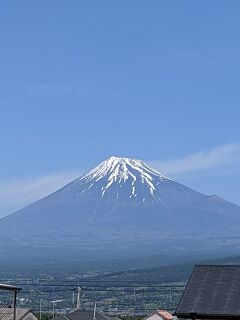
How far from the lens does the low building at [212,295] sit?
2039 centimetres

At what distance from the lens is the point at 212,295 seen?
21.1 metres

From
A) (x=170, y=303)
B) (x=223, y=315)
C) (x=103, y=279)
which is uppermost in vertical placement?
(x=103, y=279)

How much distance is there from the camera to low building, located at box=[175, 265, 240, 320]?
2039cm

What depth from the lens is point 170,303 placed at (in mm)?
84375

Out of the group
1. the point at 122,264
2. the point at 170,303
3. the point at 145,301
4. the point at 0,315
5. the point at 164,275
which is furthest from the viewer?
the point at 122,264

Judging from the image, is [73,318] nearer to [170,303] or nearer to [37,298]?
[170,303]

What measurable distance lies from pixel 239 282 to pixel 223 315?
59.8 inches

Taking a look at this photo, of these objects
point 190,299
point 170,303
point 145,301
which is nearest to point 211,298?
point 190,299

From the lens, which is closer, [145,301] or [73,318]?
[73,318]

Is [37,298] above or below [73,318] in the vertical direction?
above

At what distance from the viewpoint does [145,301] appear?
303 ft

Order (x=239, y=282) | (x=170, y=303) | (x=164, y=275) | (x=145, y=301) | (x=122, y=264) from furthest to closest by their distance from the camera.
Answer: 1. (x=122, y=264)
2. (x=164, y=275)
3. (x=145, y=301)
4. (x=170, y=303)
5. (x=239, y=282)

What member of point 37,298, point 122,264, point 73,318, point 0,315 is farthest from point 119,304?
point 122,264

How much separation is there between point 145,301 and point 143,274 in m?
46.0
